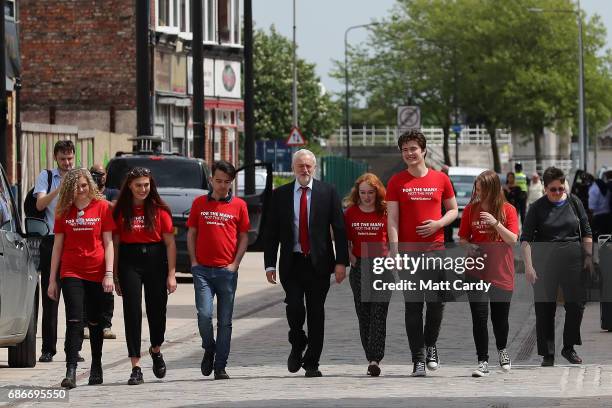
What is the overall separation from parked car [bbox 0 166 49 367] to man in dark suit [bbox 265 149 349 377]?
178cm

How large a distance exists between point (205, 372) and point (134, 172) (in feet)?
5.04

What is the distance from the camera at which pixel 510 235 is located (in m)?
14.4

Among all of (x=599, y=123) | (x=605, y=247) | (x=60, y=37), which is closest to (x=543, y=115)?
(x=599, y=123)

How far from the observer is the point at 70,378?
13.5 meters

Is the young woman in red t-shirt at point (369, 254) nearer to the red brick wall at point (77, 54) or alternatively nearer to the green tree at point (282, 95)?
the red brick wall at point (77, 54)

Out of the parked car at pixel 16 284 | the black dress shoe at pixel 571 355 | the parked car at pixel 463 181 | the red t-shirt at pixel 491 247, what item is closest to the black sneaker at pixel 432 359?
the red t-shirt at pixel 491 247

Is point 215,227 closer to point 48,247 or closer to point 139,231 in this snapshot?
point 139,231

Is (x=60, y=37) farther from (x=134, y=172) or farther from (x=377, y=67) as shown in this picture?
(x=377, y=67)

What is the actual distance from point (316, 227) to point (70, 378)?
2082 millimetres

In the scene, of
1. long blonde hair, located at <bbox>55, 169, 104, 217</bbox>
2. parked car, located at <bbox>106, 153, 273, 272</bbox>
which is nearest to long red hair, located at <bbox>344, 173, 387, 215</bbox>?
long blonde hair, located at <bbox>55, 169, 104, 217</bbox>

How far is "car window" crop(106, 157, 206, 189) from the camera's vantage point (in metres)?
28.0

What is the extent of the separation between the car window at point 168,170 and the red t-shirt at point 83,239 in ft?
45.6

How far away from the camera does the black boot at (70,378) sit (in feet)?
44.2

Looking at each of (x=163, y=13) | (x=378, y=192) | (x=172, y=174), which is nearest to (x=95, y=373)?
(x=378, y=192)
